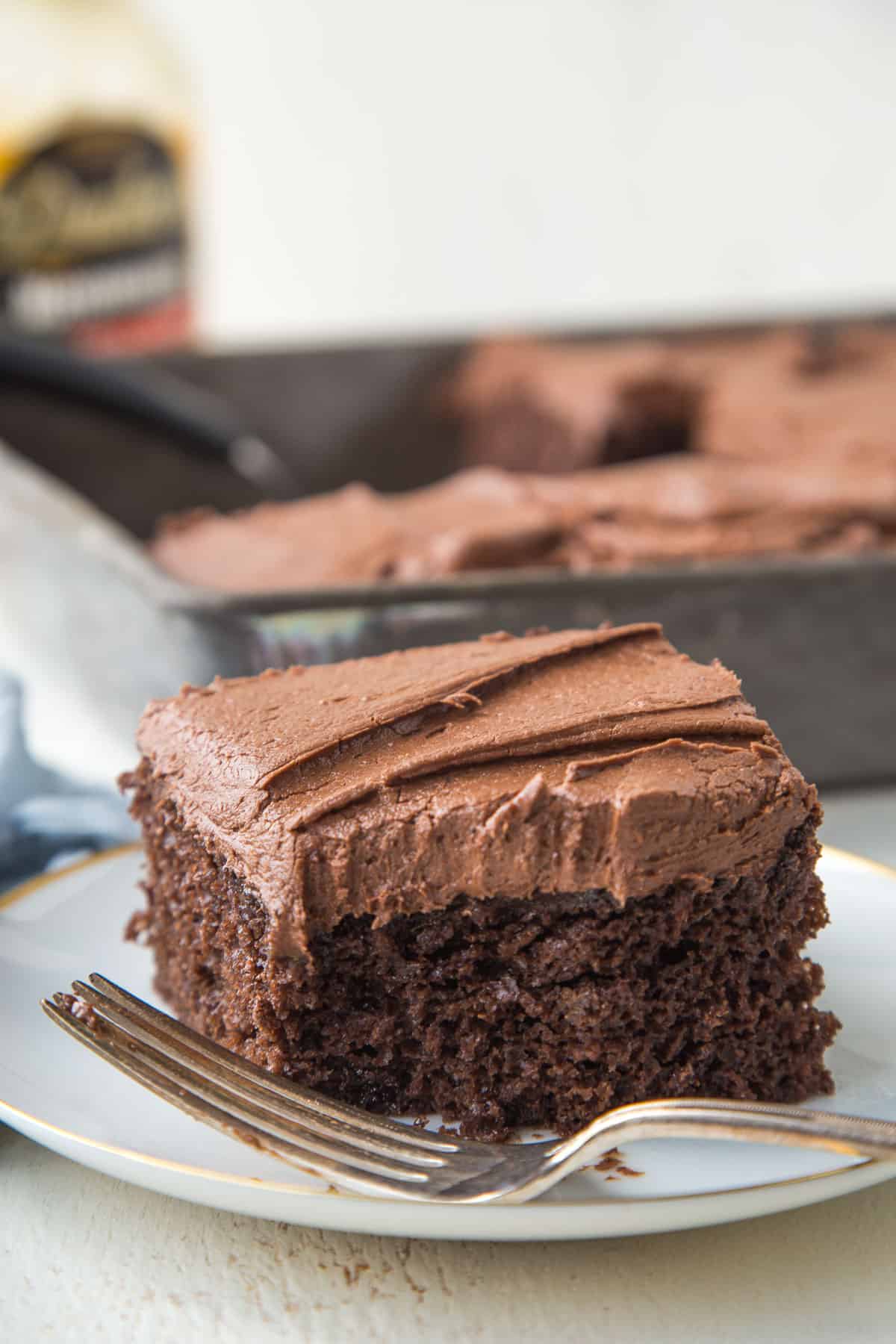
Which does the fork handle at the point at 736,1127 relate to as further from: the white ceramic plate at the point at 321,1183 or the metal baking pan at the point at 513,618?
the metal baking pan at the point at 513,618

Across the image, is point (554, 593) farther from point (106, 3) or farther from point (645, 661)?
point (106, 3)

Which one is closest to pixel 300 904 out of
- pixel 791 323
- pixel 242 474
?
pixel 242 474

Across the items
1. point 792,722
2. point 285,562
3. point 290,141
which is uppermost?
point 290,141

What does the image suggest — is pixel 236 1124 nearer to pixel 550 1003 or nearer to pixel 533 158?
pixel 550 1003

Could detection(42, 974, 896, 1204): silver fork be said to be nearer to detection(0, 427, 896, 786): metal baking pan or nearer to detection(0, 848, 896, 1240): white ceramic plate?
detection(0, 848, 896, 1240): white ceramic plate

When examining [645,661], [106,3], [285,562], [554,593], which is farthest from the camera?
[106,3]

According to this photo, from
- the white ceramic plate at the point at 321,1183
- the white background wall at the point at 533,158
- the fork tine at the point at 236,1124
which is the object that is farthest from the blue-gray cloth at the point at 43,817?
the white background wall at the point at 533,158

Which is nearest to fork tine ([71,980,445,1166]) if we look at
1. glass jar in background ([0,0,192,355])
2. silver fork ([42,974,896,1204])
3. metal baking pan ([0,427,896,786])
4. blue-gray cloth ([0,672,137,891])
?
silver fork ([42,974,896,1204])
